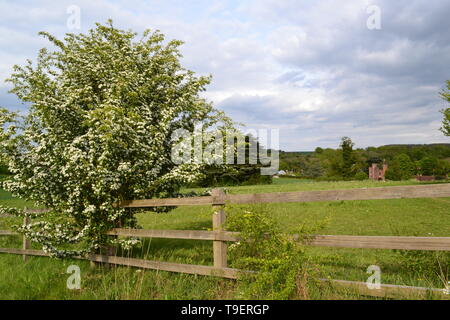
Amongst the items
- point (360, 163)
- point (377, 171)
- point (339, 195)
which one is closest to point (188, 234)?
point (339, 195)

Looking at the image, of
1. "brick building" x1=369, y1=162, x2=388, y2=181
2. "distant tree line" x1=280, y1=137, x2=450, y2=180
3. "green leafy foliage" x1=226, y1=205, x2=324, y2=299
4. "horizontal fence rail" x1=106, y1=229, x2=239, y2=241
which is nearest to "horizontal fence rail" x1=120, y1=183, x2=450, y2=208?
"green leafy foliage" x1=226, y1=205, x2=324, y2=299

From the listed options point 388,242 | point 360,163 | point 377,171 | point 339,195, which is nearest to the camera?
point 388,242

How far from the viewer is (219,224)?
585 cm

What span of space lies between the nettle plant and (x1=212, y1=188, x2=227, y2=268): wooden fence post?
164 centimetres

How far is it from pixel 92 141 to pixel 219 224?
309 centimetres

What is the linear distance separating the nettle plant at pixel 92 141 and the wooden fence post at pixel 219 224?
5.37 ft

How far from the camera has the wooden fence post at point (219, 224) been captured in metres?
5.77

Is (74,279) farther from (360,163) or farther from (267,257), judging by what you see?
(360,163)

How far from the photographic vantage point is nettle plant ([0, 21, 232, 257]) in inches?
270

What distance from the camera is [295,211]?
50.8 ft

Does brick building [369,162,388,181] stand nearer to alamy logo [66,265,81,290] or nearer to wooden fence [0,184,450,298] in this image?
wooden fence [0,184,450,298]

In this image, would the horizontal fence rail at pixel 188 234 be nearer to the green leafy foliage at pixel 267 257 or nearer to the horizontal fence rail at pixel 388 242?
the green leafy foliage at pixel 267 257

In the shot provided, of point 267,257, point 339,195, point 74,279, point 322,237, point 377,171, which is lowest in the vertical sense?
point 377,171
